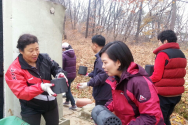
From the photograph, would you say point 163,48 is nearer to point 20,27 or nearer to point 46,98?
point 46,98

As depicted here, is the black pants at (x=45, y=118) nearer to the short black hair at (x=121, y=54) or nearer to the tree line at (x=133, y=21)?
the short black hair at (x=121, y=54)

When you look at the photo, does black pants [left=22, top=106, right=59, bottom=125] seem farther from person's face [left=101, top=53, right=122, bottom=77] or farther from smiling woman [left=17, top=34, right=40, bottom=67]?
person's face [left=101, top=53, right=122, bottom=77]

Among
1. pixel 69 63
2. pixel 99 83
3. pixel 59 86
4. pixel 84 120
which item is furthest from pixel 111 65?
pixel 69 63

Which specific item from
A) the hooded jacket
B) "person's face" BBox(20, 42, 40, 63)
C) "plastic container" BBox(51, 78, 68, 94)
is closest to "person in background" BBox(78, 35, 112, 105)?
"plastic container" BBox(51, 78, 68, 94)

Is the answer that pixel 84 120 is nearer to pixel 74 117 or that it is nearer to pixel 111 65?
pixel 74 117

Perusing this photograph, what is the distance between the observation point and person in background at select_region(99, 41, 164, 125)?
1304 millimetres

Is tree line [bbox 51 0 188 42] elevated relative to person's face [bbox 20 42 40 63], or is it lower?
elevated

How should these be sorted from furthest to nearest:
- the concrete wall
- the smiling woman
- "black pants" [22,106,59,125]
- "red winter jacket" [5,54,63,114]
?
the concrete wall → "black pants" [22,106,59,125] → the smiling woman → "red winter jacket" [5,54,63,114]

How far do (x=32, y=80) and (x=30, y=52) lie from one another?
351 mm

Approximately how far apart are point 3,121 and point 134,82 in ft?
5.16

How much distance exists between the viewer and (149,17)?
21516 mm

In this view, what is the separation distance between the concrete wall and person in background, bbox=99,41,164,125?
1.75 meters

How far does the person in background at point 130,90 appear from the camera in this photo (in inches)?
51.3

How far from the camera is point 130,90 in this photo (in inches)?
54.6
